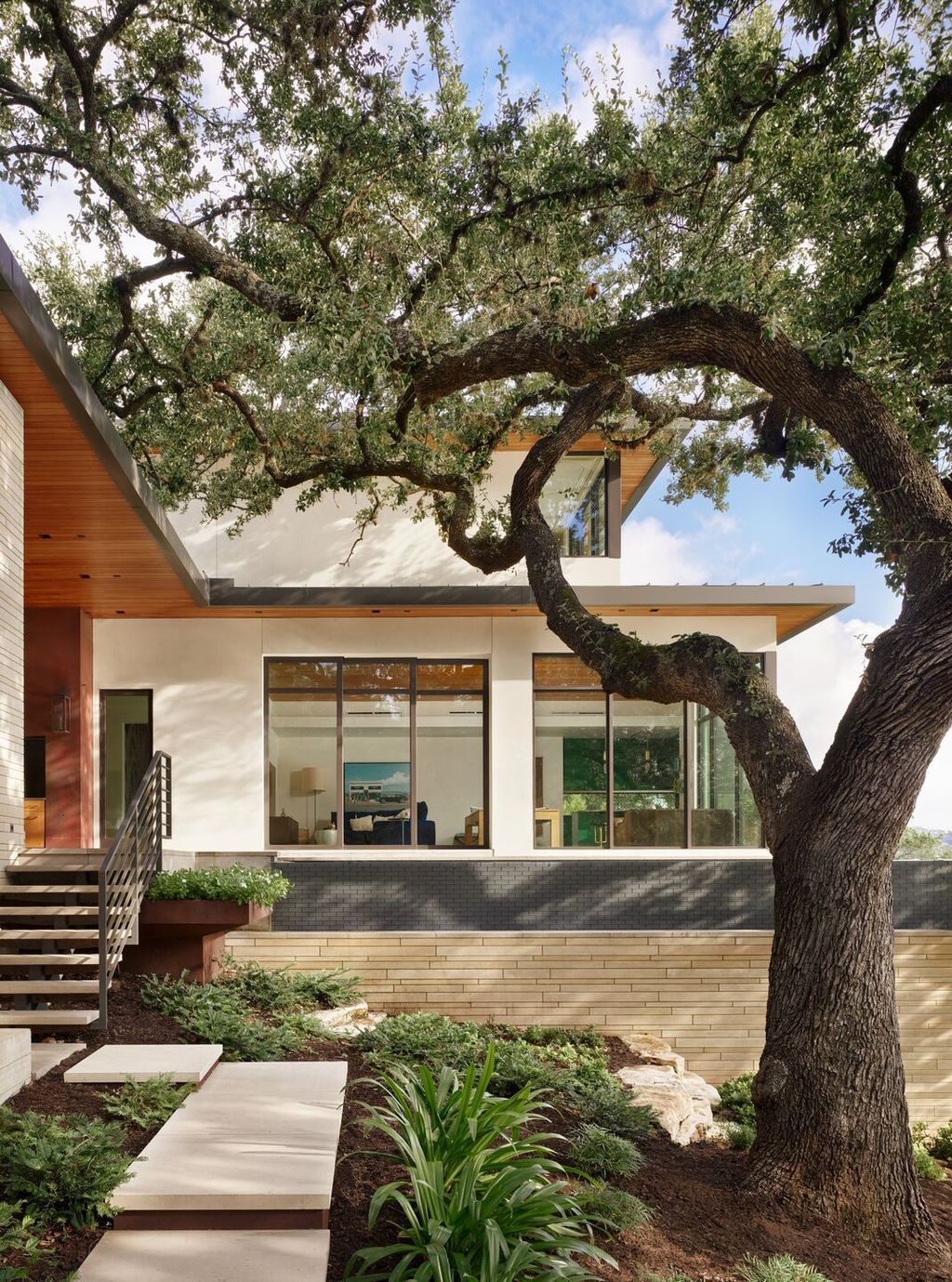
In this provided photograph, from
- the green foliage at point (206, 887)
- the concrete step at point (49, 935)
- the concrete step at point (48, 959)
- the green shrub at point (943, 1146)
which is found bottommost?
the green shrub at point (943, 1146)

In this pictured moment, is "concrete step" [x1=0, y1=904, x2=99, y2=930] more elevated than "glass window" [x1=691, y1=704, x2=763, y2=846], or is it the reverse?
"glass window" [x1=691, y1=704, x2=763, y2=846]

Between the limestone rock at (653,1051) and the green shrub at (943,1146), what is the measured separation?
2.06 m

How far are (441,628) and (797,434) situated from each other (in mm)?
5195

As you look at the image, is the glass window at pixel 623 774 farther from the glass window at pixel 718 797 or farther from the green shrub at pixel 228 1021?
the green shrub at pixel 228 1021

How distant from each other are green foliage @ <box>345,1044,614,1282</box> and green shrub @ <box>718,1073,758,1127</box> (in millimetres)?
3641

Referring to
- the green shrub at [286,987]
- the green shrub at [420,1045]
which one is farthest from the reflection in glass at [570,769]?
the green shrub at [420,1045]

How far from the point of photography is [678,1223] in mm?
5152

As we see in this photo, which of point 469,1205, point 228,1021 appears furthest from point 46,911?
point 469,1205

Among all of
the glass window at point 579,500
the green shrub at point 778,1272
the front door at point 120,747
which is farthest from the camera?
the glass window at point 579,500

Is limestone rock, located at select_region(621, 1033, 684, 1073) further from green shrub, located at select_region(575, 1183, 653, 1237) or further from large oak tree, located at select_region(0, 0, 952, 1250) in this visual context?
green shrub, located at select_region(575, 1183, 653, 1237)

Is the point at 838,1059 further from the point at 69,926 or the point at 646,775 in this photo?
the point at 646,775

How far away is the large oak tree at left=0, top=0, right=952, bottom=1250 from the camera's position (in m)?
5.71

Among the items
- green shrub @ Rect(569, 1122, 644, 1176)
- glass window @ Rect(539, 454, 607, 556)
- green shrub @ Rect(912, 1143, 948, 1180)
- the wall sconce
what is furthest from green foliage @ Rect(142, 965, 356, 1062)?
glass window @ Rect(539, 454, 607, 556)

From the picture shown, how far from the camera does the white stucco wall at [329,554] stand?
12.7m
